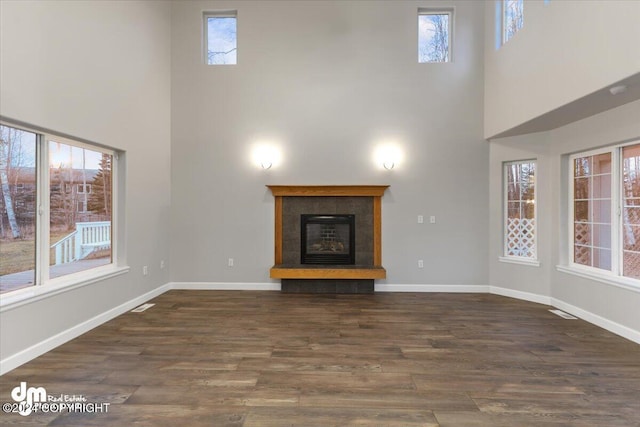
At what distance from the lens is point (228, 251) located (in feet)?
16.8

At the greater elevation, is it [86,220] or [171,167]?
[171,167]

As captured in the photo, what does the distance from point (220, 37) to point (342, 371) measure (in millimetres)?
5077

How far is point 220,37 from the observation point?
5.17m

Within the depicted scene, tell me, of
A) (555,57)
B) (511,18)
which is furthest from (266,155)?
(511,18)

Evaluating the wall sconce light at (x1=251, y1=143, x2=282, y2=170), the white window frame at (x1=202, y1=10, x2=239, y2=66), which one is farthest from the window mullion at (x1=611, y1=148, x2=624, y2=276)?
the white window frame at (x1=202, y1=10, x2=239, y2=66)

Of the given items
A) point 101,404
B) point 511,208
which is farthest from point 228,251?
point 511,208

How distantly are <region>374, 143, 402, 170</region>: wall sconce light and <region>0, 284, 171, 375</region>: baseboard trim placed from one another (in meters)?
3.85

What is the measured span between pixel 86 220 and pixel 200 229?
1657mm

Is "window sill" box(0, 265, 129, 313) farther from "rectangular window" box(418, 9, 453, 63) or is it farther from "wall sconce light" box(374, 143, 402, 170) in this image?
"rectangular window" box(418, 9, 453, 63)

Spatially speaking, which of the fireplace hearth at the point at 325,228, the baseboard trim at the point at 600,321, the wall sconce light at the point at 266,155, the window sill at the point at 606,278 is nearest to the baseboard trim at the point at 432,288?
the fireplace hearth at the point at 325,228

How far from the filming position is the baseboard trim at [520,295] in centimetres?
442

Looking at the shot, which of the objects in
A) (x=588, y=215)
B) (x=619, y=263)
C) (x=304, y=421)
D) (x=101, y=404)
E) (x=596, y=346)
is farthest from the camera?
(x=588, y=215)

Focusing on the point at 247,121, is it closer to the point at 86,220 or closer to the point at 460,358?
the point at 86,220

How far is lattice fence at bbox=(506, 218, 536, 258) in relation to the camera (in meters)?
4.65
